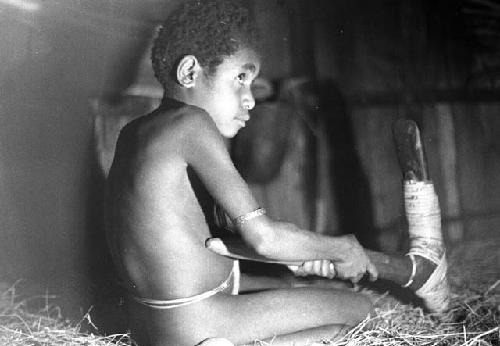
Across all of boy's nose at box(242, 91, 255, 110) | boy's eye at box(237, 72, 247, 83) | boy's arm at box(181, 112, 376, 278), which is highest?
boy's eye at box(237, 72, 247, 83)

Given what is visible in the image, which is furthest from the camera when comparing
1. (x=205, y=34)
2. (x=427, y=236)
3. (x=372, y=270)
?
(x=427, y=236)

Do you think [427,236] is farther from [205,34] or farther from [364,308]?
[205,34]

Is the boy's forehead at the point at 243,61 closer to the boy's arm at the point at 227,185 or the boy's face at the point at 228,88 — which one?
the boy's face at the point at 228,88

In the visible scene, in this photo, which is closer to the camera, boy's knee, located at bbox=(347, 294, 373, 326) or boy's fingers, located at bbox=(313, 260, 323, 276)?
boy's fingers, located at bbox=(313, 260, 323, 276)

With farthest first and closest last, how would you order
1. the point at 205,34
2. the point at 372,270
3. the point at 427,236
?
1. the point at 427,236
2. the point at 372,270
3. the point at 205,34

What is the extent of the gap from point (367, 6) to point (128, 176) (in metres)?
1.37

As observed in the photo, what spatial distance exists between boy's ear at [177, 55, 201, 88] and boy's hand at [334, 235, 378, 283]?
550mm

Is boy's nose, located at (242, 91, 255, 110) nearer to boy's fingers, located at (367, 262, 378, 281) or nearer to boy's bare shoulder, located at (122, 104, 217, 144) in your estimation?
boy's bare shoulder, located at (122, 104, 217, 144)

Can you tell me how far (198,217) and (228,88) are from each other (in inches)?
12.9

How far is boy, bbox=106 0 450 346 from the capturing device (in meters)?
1.15

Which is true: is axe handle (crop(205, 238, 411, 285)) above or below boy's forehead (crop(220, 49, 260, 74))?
below

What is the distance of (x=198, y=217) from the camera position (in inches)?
46.9

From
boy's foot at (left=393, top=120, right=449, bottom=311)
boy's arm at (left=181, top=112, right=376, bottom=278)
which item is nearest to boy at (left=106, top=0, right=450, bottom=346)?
boy's arm at (left=181, top=112, right=376, bottom=278)

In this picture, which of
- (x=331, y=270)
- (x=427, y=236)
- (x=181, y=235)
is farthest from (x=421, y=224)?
(x=181, y=235)
